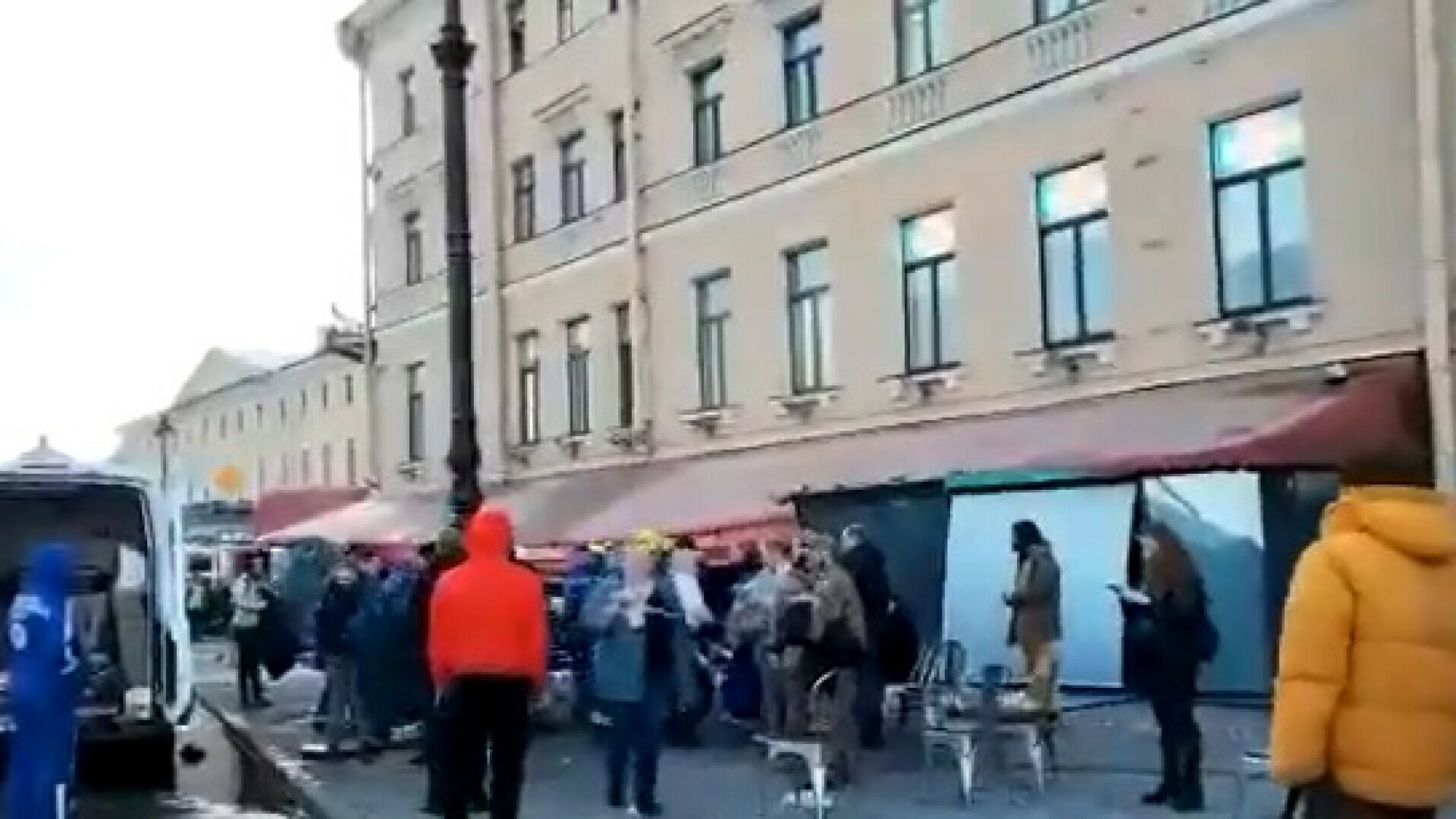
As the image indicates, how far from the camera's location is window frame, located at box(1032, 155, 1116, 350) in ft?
65.8

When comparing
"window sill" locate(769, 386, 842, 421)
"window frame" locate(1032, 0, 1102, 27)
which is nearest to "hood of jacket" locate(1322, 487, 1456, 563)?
"window frame" locate(1032, 0, 1102, 27)

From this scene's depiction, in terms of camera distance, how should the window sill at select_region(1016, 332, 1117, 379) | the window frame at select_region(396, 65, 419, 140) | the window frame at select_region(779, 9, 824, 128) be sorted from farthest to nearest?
the window frame at select_region(396, 65, 419, 140), the window frame at select_region(779, 9, 824, 128), the window sill at select_region(1016, 332, 1117, 379)

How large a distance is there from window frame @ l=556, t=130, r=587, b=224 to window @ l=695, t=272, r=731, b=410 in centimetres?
407

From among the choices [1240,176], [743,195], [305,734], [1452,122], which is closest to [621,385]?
[743,195]

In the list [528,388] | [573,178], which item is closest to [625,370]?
[573,178]

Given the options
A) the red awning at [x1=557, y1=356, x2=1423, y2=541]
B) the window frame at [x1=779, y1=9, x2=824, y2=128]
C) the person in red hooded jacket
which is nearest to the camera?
the person in red hooded jacket

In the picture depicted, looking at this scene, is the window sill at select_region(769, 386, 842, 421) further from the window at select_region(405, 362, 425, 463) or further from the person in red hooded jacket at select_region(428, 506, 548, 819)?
the window at select_region(405, 362, 425, 463)

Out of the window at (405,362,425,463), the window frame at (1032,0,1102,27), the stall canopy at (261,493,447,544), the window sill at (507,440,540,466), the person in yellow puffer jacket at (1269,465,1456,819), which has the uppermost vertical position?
the window frame at (1032,0,1102,27)

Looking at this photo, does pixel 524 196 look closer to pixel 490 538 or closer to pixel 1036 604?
pixel 1036 604

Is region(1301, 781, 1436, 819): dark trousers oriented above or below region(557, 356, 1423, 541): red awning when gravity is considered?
below

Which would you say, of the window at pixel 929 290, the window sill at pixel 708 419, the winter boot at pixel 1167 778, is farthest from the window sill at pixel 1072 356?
the winter boot at pixel 1167 778

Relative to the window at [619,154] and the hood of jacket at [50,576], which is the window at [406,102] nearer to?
the window at [619,154]

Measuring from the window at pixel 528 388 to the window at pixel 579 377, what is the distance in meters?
1.27

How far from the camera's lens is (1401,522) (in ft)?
17.4
